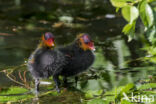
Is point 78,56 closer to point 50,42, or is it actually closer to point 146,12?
point 50,42

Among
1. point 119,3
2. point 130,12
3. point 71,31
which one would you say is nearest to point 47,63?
point 119,3

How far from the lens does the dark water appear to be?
14.5ft

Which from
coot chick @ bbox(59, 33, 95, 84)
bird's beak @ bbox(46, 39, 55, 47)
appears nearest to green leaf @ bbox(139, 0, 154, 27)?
bird's beak @ bbox(46, 39, 55, 47)

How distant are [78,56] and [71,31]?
9.79 ft

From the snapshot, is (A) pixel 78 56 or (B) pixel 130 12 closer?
(B) pixel 130 12

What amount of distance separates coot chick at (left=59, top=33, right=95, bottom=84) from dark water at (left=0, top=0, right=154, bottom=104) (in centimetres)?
22

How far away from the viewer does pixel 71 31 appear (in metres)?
7.13

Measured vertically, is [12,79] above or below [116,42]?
below

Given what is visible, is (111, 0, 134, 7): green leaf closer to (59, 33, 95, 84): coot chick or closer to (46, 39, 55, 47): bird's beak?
(46, 39, 55, 47): bird's beak

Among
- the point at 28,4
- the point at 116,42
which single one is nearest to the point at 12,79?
the point at 116,42

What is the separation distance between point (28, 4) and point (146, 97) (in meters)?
7.70

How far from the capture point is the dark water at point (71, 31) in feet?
14.5

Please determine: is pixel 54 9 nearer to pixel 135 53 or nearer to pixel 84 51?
pixel 135 53

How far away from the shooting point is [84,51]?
4.29 meters
